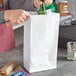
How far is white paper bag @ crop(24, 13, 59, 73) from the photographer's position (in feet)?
2.70

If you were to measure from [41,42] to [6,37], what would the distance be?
401 mm

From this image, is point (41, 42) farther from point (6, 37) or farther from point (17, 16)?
point (6, 37)

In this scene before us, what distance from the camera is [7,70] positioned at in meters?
0.82

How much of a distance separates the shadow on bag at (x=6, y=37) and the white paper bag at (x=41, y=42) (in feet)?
0.90

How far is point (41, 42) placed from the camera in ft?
2.80

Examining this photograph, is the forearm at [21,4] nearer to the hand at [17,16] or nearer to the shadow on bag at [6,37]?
the shadow on bag at [6,37]

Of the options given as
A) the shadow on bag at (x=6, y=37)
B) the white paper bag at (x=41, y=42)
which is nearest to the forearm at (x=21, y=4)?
the shadow on bag at (x=6, y=37)

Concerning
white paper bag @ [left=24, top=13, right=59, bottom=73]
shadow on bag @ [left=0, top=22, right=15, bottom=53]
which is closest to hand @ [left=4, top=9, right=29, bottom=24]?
white paper bag @ [left=24, top=13, right=59, bottom=73]

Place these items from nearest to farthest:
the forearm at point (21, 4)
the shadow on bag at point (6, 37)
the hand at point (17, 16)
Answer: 1. the hand at point (17, 16)
2. the shadow on bag at point (6, 37)
3. the forearm at point (21, 4)

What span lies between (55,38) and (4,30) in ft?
1.45

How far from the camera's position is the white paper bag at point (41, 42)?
82cm

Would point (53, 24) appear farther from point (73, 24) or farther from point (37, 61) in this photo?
point (73, 24)

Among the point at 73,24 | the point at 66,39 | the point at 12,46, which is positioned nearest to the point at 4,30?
the point at 12,46

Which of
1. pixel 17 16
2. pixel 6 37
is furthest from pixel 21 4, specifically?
pixel 17 16
